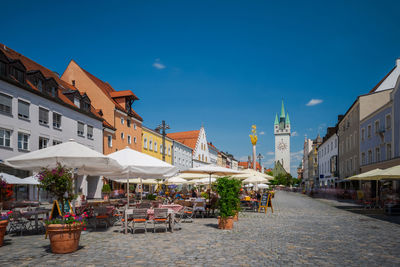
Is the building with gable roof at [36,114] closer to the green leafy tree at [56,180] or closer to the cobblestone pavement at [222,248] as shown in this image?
the cobblestone pavement at [222,248]

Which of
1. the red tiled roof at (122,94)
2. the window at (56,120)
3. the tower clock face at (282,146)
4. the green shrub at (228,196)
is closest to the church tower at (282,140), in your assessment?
the tower clock face at (282,146)

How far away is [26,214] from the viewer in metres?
11.0

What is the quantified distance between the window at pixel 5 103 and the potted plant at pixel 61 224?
59.3 feet

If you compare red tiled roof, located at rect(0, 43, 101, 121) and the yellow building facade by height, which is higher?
red tiled roof, located at rect(0, 43, 101, 121)

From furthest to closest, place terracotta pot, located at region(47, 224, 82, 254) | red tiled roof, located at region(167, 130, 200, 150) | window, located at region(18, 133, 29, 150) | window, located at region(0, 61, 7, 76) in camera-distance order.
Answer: red tiled roof, located at region(167, 130, 200, 150)
window, located at region(18, 133, 29, 150)
window, located at region(0, 61, 7, 76)
terracotta pot, located at region(47, 224, 82, 254)

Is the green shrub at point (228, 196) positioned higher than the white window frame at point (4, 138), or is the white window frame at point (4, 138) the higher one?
the white window frame at point (4, 138)

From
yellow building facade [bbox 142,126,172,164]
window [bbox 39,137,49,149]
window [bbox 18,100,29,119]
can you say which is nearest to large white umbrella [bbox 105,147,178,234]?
window [bbox 18,100,29,119]

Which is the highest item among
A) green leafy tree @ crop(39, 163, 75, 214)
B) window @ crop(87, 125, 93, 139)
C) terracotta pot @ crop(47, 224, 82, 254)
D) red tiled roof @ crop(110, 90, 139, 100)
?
red tiled roof @ crop(110, 90, 139, 100)

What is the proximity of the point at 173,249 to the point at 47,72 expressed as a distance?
31628 millimetres

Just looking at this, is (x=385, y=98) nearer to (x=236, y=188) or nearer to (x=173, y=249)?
(x=236, y=188)

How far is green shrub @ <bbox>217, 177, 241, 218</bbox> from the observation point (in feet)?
40.3

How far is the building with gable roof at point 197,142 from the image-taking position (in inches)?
3049

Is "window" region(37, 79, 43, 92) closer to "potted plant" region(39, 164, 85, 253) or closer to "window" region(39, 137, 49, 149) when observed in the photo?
"window" region(39, 137, 49, 149)

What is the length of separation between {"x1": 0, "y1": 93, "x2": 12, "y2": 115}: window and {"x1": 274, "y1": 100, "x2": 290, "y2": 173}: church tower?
438ft
